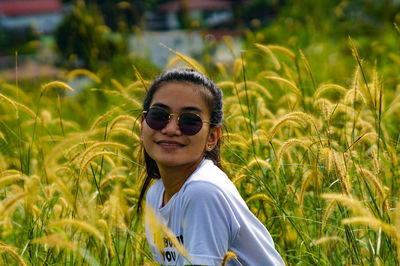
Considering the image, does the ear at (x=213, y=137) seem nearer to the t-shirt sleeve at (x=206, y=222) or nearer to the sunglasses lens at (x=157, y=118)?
the sunglasses lens at (x=157, y=118)

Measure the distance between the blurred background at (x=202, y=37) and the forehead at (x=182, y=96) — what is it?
86cm

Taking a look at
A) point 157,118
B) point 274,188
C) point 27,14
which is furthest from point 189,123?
A: point 27,14

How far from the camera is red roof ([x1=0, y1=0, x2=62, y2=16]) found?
178 feet

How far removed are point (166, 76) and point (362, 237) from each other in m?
1.42

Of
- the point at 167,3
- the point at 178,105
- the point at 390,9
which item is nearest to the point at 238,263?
the point at 178,105

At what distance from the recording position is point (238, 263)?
2146 mm

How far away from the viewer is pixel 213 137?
247 centimetres

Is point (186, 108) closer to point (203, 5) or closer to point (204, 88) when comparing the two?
point (204, 88)

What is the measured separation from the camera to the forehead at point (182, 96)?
2281 mm

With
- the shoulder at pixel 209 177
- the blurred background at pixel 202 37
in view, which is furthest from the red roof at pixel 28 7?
the shoulder at pixel 209 177

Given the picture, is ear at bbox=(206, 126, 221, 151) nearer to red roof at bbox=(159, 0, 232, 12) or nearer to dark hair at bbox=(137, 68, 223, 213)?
dark hair at bbox=(137, 68, 223, 213)

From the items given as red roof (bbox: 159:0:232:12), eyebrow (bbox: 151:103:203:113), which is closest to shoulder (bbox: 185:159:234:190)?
eyebrow (bbox: 151:103:203:113)

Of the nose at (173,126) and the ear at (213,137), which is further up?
the nose at (173,126)

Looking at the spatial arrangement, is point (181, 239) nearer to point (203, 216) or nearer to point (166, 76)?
point (203, 216)
